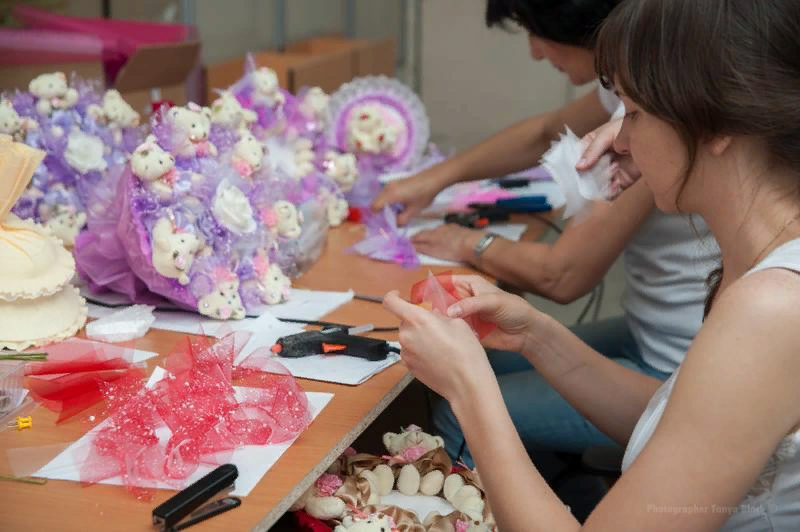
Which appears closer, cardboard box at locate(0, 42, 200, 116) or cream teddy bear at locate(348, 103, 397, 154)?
cardboard box at locate(0, 42, 200, 116)

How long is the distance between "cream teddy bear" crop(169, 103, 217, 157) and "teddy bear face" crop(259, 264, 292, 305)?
0.23 m

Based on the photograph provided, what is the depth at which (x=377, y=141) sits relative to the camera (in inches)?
88.4

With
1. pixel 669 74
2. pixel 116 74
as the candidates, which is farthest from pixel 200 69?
pixel 669 74

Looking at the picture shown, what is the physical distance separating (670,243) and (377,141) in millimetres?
809

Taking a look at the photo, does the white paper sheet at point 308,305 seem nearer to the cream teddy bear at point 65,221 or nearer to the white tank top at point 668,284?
the cream teddy bear at point 65,221

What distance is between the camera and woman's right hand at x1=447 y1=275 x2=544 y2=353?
4.43 feet

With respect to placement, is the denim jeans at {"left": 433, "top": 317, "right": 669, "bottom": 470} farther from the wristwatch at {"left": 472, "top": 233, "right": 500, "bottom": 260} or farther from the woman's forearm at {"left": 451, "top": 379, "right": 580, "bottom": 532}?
the woman's forearm at {"left": 451, "top": 379, "right": 580, "bottom": 532}

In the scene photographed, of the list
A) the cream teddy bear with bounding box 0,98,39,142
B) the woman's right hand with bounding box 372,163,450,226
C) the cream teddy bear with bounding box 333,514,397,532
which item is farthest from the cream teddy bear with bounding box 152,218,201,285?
the woman's right hand with bounding box 372,163,450,226

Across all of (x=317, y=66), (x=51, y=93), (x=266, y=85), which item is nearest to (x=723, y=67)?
(x=266, y=85)

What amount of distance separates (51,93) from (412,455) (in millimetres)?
983

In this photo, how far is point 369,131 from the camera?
2244mm

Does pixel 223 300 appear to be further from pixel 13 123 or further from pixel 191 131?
pixel 13 123

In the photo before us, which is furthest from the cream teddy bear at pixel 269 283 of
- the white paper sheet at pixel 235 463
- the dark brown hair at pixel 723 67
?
the dark brown hair at pixel 723 67

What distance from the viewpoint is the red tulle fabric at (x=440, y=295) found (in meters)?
1.31
